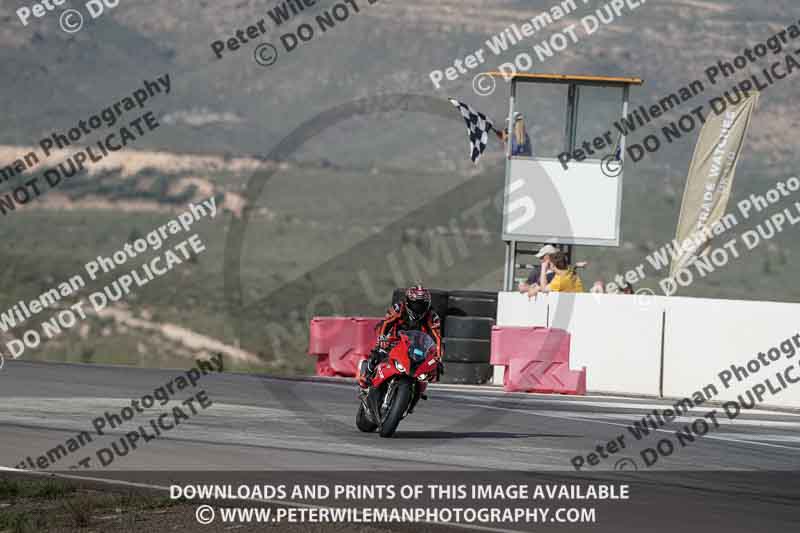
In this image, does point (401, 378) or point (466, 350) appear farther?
point (466, 350)

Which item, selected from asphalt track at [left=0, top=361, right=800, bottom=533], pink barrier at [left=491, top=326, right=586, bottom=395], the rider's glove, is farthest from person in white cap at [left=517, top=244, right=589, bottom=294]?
the rider's glove

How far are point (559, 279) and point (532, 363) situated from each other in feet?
5.74

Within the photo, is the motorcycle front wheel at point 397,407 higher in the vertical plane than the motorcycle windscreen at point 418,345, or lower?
lower

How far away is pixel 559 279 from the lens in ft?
76.2

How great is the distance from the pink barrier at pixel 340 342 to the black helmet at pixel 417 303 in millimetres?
9818

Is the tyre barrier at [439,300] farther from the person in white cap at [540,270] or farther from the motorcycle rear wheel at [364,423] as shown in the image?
the motorcycle rear wheel at [364,423]

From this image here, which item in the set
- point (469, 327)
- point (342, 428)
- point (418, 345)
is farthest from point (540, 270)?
point (418, 345)

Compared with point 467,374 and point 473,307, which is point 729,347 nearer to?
point 467,374

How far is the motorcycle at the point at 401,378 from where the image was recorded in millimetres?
13562

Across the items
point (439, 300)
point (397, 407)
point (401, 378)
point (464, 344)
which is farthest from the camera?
point (439, 300)

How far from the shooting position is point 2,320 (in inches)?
1810

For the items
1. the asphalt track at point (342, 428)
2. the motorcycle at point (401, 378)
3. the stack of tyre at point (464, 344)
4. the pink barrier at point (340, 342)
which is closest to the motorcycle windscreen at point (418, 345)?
the motorcycle at point (401, 378)

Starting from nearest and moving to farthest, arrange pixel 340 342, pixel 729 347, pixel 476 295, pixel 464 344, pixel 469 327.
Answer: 1. pixel 729 347
2. pixel 469 327
3. pixel 464 344
4. pixel 340 342
5. pixel 476 295

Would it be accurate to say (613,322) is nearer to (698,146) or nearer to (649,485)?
(698,146)
